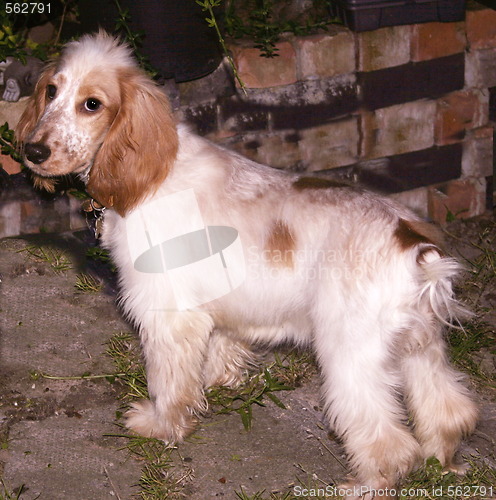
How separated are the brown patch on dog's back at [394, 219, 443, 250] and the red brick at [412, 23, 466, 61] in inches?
88.7

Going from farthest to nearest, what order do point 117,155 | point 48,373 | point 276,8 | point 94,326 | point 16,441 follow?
point 276,8 < point 94,326 < point 48,373 < point 16,441 < point 117,155

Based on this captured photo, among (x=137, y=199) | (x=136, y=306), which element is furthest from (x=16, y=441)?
(x=137, y=199)

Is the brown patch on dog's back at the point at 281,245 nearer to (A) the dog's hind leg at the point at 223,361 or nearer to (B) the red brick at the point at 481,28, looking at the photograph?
(A) the dog's hind leg at the point at 223,361

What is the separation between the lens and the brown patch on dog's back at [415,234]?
3098mm

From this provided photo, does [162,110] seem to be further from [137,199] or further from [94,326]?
[94,326]

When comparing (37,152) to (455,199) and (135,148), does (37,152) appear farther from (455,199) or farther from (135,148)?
(455,199)

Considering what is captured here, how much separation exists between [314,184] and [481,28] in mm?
2561

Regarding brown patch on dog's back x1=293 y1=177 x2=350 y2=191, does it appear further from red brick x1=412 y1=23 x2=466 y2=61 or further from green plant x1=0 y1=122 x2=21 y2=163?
red brick x1=412 y1=23 x2=466 y2=61

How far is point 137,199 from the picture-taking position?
11.3ft

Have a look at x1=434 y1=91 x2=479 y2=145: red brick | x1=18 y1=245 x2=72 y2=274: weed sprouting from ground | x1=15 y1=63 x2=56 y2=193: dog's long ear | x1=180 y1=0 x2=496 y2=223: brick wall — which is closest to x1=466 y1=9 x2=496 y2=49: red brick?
x1=180 y1=0 x2=496 y2=223: brick wall

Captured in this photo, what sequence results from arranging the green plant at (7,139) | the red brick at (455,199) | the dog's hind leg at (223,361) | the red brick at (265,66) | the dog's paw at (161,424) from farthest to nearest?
the red brick at (455,199) < the red brick at (265,66) < the green plant at (7,139) < the dog's hind leg at (223,361) < the dog's paw at (161,424)

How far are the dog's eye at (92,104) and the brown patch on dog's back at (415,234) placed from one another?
1387 millimetres

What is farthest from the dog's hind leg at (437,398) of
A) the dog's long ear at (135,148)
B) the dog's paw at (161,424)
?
the dog's long ear at (135,148)

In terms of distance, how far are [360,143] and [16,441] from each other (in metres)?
2.95
